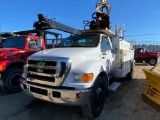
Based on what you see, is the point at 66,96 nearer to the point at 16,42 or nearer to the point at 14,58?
the point at 14,58

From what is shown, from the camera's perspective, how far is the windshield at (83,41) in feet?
17.5

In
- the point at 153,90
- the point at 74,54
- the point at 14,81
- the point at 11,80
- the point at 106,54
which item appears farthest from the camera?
the point at 14,81

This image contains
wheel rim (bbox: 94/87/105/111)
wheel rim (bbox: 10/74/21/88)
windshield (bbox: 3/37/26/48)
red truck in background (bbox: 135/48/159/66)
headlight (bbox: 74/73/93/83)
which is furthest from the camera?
red truck in background (bbox: 135/48/159/66)

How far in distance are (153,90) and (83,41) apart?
7.87 ft

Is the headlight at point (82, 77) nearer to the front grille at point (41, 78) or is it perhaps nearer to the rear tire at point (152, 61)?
the front grille at point (41, 78)

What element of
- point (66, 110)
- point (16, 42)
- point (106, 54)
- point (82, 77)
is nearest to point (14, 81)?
point (16, 42)

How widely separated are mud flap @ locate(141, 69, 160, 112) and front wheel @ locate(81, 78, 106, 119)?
124 centimetres

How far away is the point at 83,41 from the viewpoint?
217 inches

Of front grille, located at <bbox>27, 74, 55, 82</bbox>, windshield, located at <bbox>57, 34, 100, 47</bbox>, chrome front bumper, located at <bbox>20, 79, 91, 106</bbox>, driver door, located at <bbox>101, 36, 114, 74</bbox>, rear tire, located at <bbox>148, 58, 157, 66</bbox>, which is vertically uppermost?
windshield, located at <bbox>57, 34, 100, 47</bbox>

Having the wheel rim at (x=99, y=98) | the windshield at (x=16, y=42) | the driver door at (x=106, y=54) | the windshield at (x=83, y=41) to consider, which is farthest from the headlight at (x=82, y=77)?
the windshield at (x=16, y=42)

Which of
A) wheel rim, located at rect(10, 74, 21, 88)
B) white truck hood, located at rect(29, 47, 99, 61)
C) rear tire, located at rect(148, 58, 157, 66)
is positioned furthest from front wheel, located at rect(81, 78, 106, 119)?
rear tire, located at rect(148, 58, 157, 66)

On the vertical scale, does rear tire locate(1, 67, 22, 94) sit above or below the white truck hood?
below

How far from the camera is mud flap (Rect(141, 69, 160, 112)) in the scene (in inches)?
176

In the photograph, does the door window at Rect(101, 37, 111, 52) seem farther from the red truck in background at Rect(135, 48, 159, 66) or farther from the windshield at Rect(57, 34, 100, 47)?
the red truck in background at Rect(135, 48, 159, 66)
